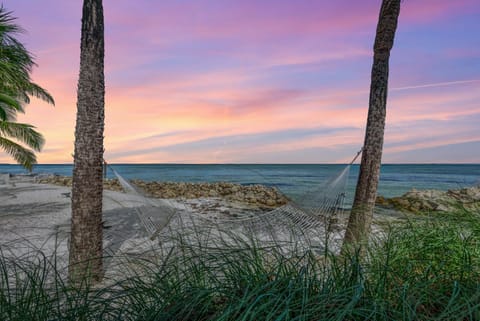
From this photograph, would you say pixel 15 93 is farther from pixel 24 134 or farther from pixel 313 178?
pixel 313 178

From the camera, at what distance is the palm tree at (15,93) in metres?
6.38

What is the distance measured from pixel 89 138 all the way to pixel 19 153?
7.73 meters

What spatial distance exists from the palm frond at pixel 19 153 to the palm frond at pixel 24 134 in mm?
180

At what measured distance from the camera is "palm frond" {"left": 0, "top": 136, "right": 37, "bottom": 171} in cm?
859

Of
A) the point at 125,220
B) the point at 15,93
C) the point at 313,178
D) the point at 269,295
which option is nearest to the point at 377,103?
the point at 269,295

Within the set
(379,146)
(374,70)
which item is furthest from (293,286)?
(374,70)

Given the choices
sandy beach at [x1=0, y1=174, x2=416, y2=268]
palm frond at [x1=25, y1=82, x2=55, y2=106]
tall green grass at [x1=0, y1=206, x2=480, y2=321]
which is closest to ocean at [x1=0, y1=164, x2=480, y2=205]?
sandy beach at [x1=0, y1=174, x2=416, y2=268]

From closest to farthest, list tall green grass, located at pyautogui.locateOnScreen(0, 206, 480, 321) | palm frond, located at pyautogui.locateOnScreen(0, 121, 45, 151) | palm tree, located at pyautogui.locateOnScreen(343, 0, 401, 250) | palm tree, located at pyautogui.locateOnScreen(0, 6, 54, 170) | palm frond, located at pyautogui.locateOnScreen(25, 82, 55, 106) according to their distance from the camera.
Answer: tall green grass, located at pyautogui.locateOnScreen(0, 206, 480, 321) < palm tree, located at pyautogui.locateOnScreen(343, 0, 401, 250) < palm tree, located at pyautogui.locateOnScreen(0, 6, 54, 170) < palm frond, located at pyautogui.locateOnScreen(0, 121, 45, 151) < palm frond, located at pyautogui.locateOnScreen(25, 82, 55, 106)

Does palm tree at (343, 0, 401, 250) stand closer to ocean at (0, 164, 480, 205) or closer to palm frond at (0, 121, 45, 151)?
ocean at (0, 164, 480, 205)

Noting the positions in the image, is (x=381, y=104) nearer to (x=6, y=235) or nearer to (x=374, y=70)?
(x=374, y=70)

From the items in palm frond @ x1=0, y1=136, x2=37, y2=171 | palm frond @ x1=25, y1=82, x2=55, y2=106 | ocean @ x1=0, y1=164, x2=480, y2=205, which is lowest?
ocean @ x1=0, y1=164, x2=480, y2=205

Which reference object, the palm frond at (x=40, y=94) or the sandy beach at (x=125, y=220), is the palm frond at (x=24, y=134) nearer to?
the palm frond at (x=40, y=94)

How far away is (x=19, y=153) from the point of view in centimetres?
894

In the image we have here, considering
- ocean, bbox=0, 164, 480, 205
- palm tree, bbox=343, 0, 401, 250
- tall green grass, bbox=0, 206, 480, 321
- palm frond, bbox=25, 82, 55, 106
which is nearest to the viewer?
tall green grass, bbox=0, 206, 480, 321
